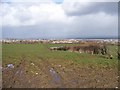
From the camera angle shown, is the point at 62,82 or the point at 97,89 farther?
the point at 62,82

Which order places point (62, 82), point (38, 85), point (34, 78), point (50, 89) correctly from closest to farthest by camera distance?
1. point (50, 89)
2. point (38, 85)
3. point (62, 82)
4. point (34, 78)

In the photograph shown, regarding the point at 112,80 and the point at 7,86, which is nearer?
the point at 7,86

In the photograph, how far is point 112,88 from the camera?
17.0 meters

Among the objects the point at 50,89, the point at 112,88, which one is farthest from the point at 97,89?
the point at 50,89

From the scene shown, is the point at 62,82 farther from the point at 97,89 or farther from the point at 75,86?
the point at 97,89

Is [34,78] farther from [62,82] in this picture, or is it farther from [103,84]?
[103,84]

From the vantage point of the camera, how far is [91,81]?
1936 centimetres

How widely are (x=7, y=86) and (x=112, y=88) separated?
578cm

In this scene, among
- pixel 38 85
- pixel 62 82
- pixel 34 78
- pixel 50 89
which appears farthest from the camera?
pixel 34 78

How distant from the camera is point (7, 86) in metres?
17.3

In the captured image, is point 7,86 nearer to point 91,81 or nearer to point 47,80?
point 47,80

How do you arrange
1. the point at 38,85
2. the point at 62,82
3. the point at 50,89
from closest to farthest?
1. the point at 50,89
2. the point at 38,85
3. the point at 62,82

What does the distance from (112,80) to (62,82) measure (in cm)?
334

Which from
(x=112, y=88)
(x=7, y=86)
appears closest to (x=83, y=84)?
(x=112, y=88)
